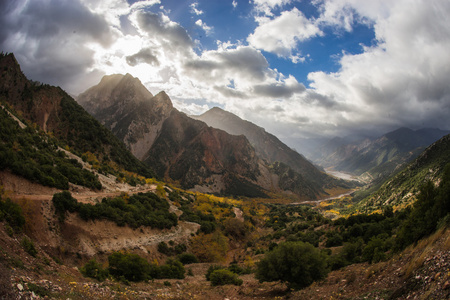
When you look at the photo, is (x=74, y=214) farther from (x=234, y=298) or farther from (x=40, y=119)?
(x=40, y=119)

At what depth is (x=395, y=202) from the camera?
3339 inches

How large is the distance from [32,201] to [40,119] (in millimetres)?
65347

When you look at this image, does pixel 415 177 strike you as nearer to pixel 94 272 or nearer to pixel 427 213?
pixel 427 213

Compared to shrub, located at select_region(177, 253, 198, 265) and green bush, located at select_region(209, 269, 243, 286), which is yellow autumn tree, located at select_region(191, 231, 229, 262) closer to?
shrub, located at select_region(177, 253, 198, 265)

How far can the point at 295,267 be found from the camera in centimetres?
2033

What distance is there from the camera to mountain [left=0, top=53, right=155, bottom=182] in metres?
75.6

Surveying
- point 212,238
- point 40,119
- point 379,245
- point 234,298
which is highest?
point 40,119

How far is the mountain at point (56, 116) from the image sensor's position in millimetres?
75562

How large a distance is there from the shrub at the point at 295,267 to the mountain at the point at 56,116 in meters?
61.1

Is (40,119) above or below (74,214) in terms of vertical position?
above

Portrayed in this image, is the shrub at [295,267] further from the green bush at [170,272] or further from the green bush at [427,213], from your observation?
the green bush at [170,272]

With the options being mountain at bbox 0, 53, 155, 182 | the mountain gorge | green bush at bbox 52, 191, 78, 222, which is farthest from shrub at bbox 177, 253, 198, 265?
mountain at bbox 0, 53, 155, 182

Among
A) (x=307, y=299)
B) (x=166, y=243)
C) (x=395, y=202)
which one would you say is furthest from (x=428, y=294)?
(x=395, y=202)

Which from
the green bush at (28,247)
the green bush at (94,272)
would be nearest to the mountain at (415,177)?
the green bush at (94,272)
